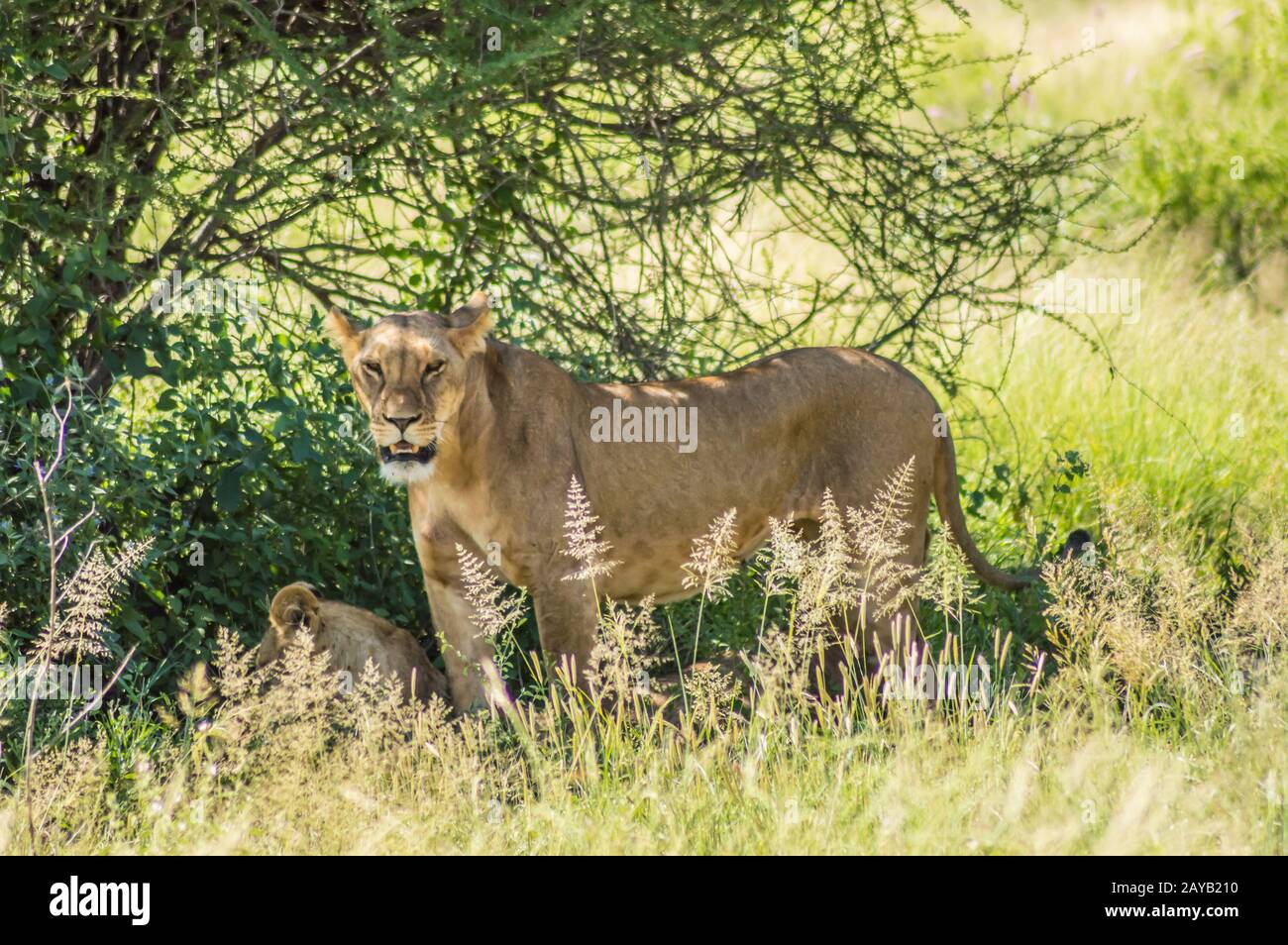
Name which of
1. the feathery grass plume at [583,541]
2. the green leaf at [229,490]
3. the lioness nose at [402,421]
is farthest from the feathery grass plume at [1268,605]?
the green leaf at [229,490]

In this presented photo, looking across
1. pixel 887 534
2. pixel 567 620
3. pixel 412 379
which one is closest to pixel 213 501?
pixel 412 379

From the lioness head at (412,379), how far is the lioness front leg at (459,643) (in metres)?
0.59

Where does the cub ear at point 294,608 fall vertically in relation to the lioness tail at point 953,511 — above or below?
below

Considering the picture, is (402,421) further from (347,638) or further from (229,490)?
(229,490)

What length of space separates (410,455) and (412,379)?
0.23 m

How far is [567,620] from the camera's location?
5.61 metres

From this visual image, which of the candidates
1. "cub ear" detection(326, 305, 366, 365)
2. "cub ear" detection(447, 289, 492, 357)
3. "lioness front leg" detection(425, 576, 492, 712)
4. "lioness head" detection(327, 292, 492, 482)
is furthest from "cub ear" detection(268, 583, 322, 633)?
"cub ear" detection(447, 289, 492, 357)

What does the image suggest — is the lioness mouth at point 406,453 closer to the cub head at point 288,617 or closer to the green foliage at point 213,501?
the cub head at point 288,617

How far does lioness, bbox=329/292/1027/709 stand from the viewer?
534 cm

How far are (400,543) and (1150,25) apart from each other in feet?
47.7

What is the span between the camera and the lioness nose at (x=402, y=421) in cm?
516

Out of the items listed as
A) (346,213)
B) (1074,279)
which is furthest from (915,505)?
(1074,279)

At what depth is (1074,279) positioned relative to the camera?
11.0 meters

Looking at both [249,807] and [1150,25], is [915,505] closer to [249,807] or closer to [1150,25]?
[249,807]
